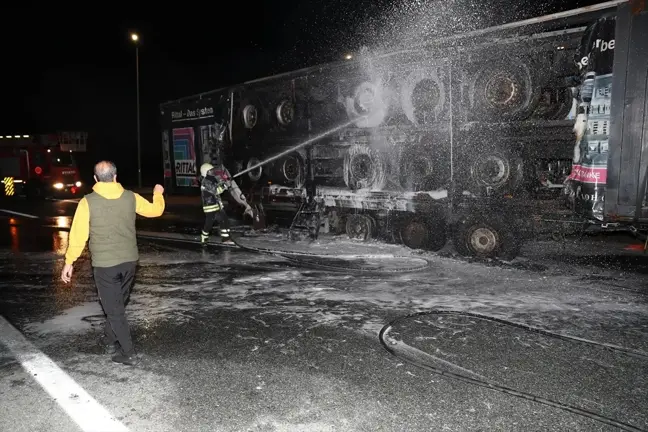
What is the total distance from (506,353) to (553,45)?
15.2 feet

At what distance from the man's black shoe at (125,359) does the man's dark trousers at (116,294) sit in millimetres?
29

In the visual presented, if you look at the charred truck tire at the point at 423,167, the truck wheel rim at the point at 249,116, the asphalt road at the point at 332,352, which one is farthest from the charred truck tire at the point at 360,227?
the truck wheel rim at the point at 249,116

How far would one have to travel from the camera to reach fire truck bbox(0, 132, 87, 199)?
23.9 metres

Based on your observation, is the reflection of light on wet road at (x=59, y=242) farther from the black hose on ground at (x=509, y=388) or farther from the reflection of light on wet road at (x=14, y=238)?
the black hose on ground at (x=509, y=388)

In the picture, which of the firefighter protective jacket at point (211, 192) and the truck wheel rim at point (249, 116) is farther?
the truck wheel rim at point (249, 116)

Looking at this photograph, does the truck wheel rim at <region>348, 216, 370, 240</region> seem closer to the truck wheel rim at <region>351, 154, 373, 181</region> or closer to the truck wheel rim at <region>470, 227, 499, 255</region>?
the truck wheel rim at <region>351, 154, 373, 181</region>

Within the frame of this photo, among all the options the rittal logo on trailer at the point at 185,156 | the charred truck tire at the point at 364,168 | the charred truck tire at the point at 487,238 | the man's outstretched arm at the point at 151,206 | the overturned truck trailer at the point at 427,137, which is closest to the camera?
the man's outstretched arm at the point at 151,206

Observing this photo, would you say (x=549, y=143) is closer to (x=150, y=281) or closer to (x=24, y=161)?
(x=150, y=281)

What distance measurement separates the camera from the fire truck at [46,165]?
23.9 meters

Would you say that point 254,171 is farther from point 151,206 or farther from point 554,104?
point 151,206

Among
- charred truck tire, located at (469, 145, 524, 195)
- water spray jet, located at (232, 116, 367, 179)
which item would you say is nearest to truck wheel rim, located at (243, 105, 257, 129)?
water spray jet, located at (232, 116, 367, 179)

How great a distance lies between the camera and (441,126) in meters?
8.20

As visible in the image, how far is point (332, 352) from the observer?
4.41m

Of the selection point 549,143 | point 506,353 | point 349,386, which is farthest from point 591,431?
point 549,143
